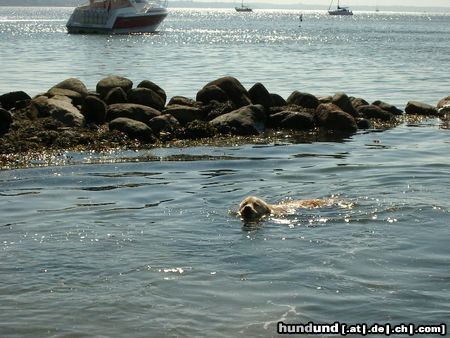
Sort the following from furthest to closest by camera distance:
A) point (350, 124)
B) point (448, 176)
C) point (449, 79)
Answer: point (449, 79), point (350, 124), point (448, 176)

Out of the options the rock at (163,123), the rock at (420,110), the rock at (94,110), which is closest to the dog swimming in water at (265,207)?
the rock at (163,123)

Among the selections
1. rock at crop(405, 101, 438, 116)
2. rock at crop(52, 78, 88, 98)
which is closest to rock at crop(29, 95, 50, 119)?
rock at crop(52, 78, 88, 98)

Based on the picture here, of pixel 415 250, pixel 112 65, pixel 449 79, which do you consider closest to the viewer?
pixel 415 250

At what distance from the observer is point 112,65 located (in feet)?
161

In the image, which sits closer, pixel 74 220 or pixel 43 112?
pixel 74 220

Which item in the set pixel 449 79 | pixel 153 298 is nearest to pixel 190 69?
pixel 449 79

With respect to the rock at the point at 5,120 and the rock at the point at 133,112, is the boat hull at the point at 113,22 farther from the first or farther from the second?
the rock at the point at 5,120

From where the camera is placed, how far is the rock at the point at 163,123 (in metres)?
20.2

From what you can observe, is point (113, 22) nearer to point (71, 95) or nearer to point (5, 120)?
point (71, 95)

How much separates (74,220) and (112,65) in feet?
124

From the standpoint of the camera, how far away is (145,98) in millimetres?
21719

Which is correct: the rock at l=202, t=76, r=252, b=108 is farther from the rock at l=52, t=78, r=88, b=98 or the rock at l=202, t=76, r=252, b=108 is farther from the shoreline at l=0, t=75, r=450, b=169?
the rock at l=52, t=78, r=88, b=98

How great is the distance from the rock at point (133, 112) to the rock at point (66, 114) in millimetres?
788

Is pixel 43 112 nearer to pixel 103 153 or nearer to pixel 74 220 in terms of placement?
pixel 103 153
